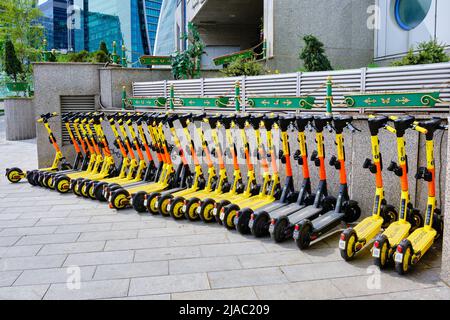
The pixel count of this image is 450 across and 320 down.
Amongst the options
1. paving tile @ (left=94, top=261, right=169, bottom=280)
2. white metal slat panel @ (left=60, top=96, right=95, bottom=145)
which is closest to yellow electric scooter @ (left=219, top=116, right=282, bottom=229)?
paving tile @ (left=94, top=261, right=169, bottom=280)

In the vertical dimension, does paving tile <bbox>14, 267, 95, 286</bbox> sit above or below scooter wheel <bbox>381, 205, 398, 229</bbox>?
below

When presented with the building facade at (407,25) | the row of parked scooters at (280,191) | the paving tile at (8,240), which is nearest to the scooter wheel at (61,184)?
the row of parked scooters at (280,191)

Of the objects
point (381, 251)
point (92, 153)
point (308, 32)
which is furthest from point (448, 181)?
point (308, 32)

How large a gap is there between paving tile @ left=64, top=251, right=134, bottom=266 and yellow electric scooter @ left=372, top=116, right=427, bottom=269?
2.72 metres

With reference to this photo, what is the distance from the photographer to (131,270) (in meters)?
4.76

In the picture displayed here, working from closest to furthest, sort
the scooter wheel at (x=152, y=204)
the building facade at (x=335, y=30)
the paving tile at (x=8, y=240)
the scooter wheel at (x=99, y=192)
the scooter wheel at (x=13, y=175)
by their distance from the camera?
the paving tile at (x=8, y=240), the scooter wheel at (x=152, y=204), the scooter wheel at (x=99, y=192), the scooter wheel at (x=13, y=175), the building facade at (x=335, y=30)

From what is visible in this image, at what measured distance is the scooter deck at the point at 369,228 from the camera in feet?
16.6

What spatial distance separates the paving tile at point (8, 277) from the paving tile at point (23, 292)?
126 mm

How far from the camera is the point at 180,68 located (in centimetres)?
1295

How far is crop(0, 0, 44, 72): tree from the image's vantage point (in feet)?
95.1

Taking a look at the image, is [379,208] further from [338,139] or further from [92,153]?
[92,153]

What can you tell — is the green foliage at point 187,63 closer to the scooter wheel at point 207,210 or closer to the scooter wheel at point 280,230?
the scooter wheel at point 207,210

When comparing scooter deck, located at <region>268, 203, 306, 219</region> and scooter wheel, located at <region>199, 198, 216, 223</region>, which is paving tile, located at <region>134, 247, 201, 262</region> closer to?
scooter wheel, located at <region>199, 198, 216, 223</region>

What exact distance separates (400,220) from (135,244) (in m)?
3.26
